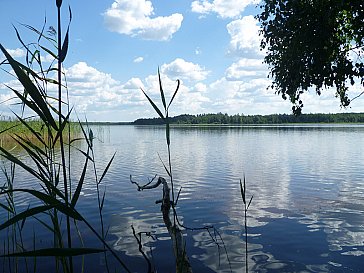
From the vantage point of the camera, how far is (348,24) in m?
9.98

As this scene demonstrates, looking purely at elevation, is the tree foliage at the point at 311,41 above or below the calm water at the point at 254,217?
above

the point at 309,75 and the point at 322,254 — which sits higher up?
the point at 309,75

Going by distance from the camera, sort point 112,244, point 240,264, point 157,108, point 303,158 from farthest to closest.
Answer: point 303,158 → point 112,244 → point 240,264 → point 157,108

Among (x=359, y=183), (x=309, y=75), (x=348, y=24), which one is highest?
(x=348, y=24)

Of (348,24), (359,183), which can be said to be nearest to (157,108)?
(348,24)

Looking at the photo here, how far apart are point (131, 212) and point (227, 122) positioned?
173112mm

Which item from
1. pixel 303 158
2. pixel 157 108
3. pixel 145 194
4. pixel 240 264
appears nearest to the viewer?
pixel 157 108

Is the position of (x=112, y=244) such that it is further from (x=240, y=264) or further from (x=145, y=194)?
(x=145, y=194)

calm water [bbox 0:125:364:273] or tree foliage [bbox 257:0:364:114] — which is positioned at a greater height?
tree foliage [bbox 257:0:364:114]

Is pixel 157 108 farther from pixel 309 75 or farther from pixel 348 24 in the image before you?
pixel 348 24

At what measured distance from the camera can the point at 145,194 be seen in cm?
1415

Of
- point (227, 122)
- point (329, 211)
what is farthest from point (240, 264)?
point (227, 122)

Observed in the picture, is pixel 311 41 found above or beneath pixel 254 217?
above

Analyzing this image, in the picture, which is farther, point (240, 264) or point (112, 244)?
point (112, 244)
